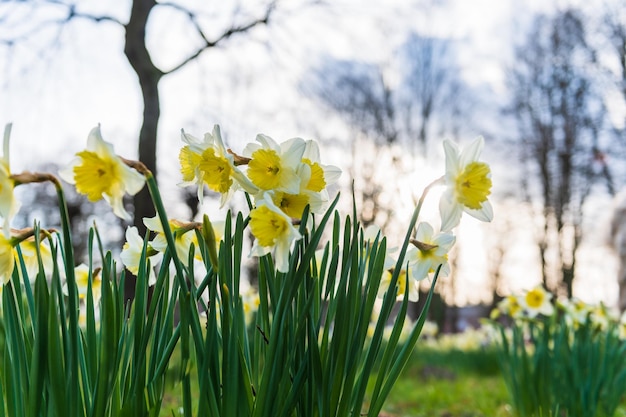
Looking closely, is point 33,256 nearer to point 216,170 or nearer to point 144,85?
point 216,170

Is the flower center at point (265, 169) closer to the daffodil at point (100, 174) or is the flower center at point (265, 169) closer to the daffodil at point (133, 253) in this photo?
the daffodil at point (100, 174)

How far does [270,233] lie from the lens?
104 centimetres

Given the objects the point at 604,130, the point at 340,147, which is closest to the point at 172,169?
the point at 340,147

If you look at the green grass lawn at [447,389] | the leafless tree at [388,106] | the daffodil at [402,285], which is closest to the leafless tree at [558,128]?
the leafless tree at [388,106]

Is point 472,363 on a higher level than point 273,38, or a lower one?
lower

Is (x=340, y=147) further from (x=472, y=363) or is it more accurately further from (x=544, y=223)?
(x=472, y=363)

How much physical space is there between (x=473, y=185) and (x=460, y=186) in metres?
0.02

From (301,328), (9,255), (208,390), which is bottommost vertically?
(208,390)

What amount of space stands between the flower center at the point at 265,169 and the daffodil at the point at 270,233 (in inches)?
1.5

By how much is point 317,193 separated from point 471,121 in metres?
14.3

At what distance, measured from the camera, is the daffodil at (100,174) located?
0.94 metres

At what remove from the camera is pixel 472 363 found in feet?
22.2

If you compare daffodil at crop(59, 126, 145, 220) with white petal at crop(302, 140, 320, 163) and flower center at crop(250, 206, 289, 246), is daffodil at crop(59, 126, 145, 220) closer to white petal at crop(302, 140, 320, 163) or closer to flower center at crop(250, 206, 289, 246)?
flower center at crop(250, 206, 289, 246)

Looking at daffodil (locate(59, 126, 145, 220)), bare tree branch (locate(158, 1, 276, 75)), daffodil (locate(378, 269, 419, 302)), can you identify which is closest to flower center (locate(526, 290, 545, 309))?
daffodil (locate(378, 269, 419, 302))
